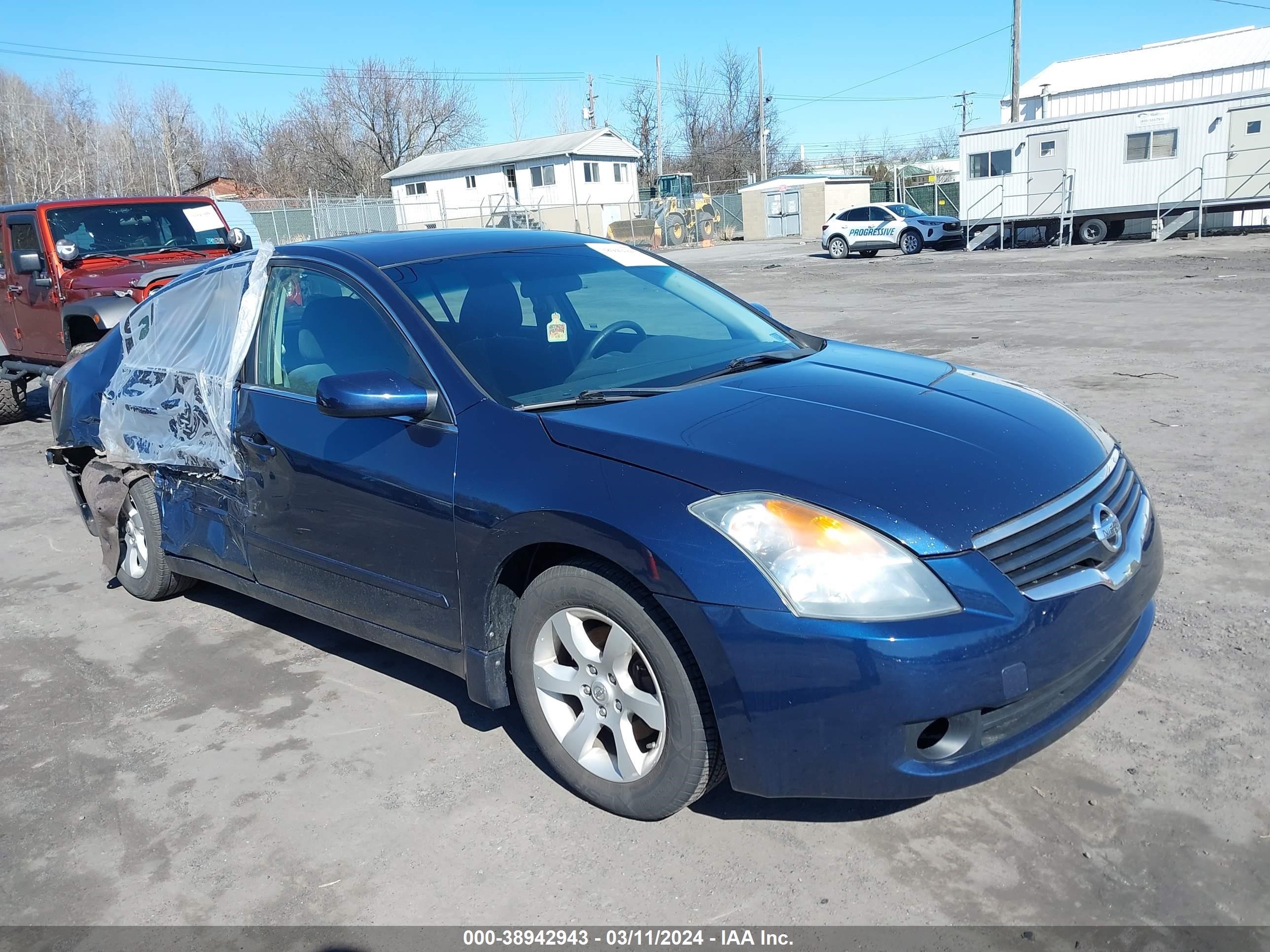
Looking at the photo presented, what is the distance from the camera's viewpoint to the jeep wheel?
34.3ft

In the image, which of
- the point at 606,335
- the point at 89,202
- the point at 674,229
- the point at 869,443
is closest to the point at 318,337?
the point at 606,335

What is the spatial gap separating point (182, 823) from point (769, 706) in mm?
1979

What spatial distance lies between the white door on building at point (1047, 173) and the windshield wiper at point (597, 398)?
28.0 m

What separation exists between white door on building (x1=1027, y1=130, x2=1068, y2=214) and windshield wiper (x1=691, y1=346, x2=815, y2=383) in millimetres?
27204

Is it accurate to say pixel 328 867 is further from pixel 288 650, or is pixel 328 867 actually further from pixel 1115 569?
pixel 1115 569

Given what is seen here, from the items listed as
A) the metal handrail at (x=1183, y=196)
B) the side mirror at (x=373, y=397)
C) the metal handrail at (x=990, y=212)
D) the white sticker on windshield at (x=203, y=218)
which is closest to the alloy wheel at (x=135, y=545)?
the side mirror at (x=373, y=397)

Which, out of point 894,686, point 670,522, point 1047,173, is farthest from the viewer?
point 1047,173

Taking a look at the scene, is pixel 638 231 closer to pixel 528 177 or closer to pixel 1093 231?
pixel 528 177

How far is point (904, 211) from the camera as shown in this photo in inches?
1233

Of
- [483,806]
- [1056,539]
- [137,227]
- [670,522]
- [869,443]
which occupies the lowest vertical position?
[483,806]

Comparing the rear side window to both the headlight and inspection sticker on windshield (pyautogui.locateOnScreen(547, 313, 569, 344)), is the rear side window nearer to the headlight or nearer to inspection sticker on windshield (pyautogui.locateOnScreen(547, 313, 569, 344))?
inspection sticker on windshield (pyautogui.locateOnScreen(547, 313, 569, 344))

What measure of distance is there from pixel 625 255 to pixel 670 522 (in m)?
2.09

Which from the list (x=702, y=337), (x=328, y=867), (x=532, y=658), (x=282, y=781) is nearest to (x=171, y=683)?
(x=282, y=781)

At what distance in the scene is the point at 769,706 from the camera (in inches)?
101
